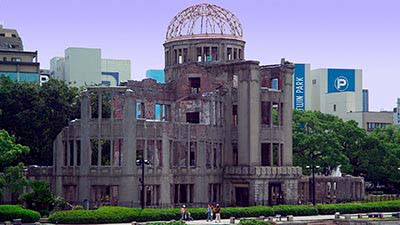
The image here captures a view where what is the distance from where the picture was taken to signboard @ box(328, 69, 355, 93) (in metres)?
195

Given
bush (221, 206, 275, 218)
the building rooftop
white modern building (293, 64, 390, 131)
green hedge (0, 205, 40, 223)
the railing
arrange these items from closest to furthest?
green hedge (0, 205, 40, 223)
bush (221, 206, 275, 218)
the railing
the building rooftop
white modern building (293, 64, 390, 131)

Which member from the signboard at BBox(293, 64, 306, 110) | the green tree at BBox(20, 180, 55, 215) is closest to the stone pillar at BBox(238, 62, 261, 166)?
the green tree at BBox(20, 180, 55, 215)

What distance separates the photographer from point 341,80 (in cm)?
19650

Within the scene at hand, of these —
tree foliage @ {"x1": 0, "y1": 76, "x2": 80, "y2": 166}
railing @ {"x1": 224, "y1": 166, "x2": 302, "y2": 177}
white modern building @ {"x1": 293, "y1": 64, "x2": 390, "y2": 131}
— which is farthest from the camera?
white modern building @ {"x1": 293, "y1": 64, "x2": 390, "y2": 131}

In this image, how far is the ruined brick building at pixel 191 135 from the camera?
77312mm

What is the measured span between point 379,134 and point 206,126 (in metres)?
40.8

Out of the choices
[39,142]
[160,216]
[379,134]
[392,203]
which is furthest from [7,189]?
[379,134]

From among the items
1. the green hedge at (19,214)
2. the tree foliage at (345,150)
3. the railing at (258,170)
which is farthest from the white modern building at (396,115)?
the green hedge at (19,214)

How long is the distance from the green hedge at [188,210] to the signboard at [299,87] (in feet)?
352

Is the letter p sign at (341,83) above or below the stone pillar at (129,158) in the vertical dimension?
above

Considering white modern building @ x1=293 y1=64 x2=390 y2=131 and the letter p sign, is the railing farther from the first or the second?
the letter p sign

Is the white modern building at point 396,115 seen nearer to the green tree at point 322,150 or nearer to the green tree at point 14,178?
the green tree at point 322,150

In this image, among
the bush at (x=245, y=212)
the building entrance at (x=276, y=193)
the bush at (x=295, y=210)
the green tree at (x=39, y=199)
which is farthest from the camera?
the building entrance at (x=276, y=193)

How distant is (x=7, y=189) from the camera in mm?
76938
